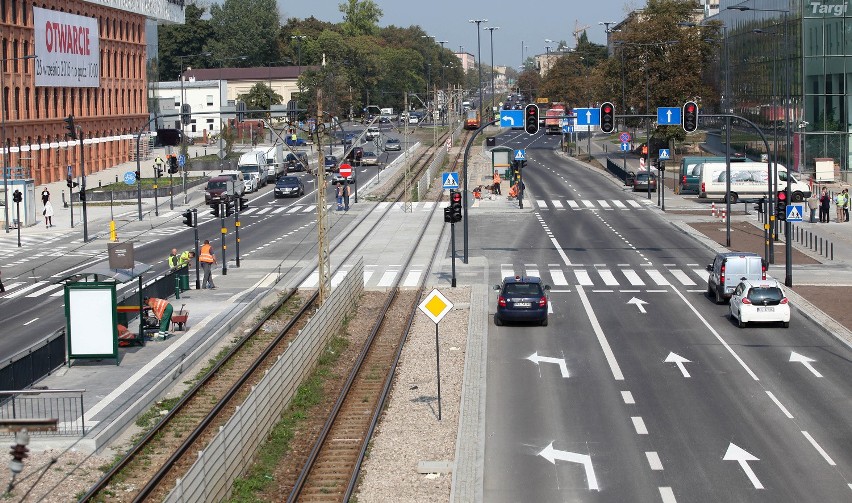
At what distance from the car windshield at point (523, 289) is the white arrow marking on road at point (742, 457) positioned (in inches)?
536

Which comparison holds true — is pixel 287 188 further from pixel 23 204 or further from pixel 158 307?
pixel 158 307

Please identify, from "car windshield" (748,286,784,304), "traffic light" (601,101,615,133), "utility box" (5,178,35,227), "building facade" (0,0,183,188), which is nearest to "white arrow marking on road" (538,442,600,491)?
"car windshield" (748,286,784,304)

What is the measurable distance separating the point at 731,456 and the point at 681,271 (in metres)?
25.9

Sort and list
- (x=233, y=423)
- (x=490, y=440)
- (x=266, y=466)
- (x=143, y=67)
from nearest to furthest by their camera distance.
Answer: (x=233, y=423) < (x=266, y=466) < (x=490, y=440) < (x=143, y=67)

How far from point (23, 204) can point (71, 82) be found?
99.7 feet

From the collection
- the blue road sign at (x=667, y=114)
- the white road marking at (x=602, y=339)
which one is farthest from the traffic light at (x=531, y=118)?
the blue road sign at (x=667, y=114)

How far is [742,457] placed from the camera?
22812 millimetres

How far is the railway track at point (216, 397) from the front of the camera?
21.8 meters

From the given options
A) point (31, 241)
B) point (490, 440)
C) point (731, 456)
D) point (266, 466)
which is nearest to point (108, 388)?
point (266, 466)

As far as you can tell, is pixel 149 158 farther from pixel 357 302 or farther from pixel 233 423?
pixel 233 423

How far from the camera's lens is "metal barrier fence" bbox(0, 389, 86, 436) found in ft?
79.1

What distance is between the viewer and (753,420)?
25.5 m

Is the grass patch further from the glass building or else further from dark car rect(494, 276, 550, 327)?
the glass building

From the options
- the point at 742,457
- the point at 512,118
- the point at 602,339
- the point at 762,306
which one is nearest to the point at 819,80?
the point at 512,118
